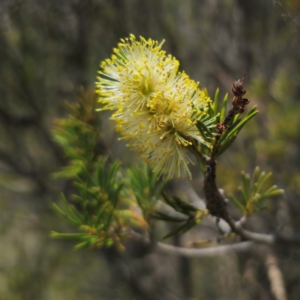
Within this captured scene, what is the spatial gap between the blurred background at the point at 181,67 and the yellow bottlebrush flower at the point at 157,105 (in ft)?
3.07

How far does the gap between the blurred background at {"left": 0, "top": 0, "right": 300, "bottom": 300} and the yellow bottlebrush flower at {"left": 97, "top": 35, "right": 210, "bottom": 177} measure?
937 millimetres

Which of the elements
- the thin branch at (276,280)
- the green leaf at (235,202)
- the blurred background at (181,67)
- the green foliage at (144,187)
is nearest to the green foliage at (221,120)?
the green leaf at (235,202)

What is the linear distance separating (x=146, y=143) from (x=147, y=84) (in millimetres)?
106

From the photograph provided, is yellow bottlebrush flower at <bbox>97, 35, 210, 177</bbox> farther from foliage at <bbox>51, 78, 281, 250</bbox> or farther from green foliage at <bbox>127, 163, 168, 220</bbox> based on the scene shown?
green foliage at <bbox>127, 163, 168, 220</bbox>

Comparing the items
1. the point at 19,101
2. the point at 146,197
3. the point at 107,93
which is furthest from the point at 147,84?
the point at 19,101

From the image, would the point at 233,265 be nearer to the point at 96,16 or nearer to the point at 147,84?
the point at 96,16

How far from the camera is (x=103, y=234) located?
0.78 meters

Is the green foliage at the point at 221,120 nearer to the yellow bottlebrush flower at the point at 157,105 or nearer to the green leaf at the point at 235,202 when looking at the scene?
the yellow bottlebrush flower at the point at 157,105

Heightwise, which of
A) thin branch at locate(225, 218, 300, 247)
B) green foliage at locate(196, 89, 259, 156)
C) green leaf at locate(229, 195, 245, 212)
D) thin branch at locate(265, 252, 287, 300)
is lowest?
thin branch at locate(265, 252, 287, 300)

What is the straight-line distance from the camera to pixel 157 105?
0.62 metres

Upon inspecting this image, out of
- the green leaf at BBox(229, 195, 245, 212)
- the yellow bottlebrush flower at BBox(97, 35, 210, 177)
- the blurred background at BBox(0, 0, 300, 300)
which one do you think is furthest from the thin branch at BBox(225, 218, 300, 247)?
the blurred background at BBox(0, 0, 300, 300)

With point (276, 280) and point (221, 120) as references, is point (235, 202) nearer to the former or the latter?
point (221, 120)

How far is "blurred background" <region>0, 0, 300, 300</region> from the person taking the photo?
1703mm

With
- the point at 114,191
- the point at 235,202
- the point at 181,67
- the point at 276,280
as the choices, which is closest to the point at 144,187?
the point at 114,191
